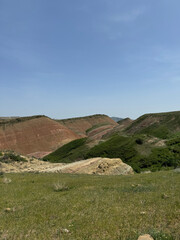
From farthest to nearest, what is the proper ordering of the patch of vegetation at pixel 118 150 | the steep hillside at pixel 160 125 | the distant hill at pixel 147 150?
the steep hillside at pixel 160 125 < the patch of vegetation at pixel 118 150 < the distant hill at pixel 147 150

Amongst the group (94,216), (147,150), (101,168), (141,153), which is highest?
(94,216)

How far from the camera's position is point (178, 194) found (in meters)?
9.34

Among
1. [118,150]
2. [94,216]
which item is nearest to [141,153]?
[118,150]

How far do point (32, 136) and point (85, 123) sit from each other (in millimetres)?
53102

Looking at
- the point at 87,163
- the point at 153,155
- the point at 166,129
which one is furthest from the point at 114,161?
the point at 166,129

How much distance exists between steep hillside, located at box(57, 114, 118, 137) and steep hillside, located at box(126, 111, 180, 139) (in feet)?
169

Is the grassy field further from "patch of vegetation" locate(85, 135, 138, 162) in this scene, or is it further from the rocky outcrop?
"patch of vegetation" locate(85, 135, 138, 162)

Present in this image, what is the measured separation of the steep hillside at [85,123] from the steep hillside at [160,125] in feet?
169

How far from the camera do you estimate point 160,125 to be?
6397cm

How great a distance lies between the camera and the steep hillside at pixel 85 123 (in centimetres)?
12550

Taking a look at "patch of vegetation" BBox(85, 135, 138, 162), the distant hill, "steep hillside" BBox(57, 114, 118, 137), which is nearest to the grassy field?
the distant hill

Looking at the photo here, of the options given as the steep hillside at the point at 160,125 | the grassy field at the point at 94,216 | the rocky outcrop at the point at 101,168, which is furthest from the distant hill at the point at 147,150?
the grassy field at the point at 94,216

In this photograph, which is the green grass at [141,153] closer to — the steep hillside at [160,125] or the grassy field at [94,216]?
the steep hillside at [160,125]

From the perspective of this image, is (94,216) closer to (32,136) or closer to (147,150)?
(147,150)
